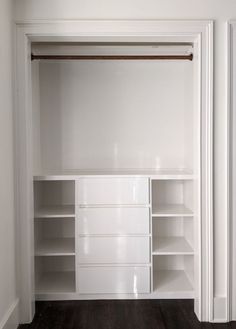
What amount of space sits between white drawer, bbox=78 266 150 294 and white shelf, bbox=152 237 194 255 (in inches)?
8.1

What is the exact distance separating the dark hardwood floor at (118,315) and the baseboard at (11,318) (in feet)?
0.36

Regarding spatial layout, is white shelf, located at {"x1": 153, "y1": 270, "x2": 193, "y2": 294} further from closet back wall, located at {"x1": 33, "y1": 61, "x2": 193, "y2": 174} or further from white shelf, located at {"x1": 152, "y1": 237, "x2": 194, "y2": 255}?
closet back wall, located at {"x1": 33, "y1": 61, "x2": 193, "y2": 174}

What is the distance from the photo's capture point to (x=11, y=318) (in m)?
2.60

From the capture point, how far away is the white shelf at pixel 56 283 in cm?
326

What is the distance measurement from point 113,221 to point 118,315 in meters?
0.74

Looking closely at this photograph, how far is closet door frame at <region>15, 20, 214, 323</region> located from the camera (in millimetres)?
2758

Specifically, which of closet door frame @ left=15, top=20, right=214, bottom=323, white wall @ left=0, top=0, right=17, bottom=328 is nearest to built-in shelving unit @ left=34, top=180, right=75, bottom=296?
closet door frame @ left=15, top=20, right=214, bottom=323

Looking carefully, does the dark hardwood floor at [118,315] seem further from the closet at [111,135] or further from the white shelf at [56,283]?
the closet at [111,135]

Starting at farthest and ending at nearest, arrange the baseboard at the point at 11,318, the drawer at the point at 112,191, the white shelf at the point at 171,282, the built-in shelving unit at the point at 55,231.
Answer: the built-in shelving unit at the point at 55,231 → the white shelf at the point at 171,282 → the drawer at the point at 112,191 → the baseboard at the point at 11,318

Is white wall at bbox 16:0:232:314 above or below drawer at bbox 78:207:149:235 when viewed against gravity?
above

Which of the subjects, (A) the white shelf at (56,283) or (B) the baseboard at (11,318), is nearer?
(B) the baseboard at (11,318)

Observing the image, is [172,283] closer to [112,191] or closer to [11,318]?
[112,191]

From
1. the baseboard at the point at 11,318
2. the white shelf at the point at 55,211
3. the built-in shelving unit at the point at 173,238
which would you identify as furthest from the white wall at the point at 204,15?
the baseboard at the point at 11,318

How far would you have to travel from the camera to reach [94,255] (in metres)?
3.20
